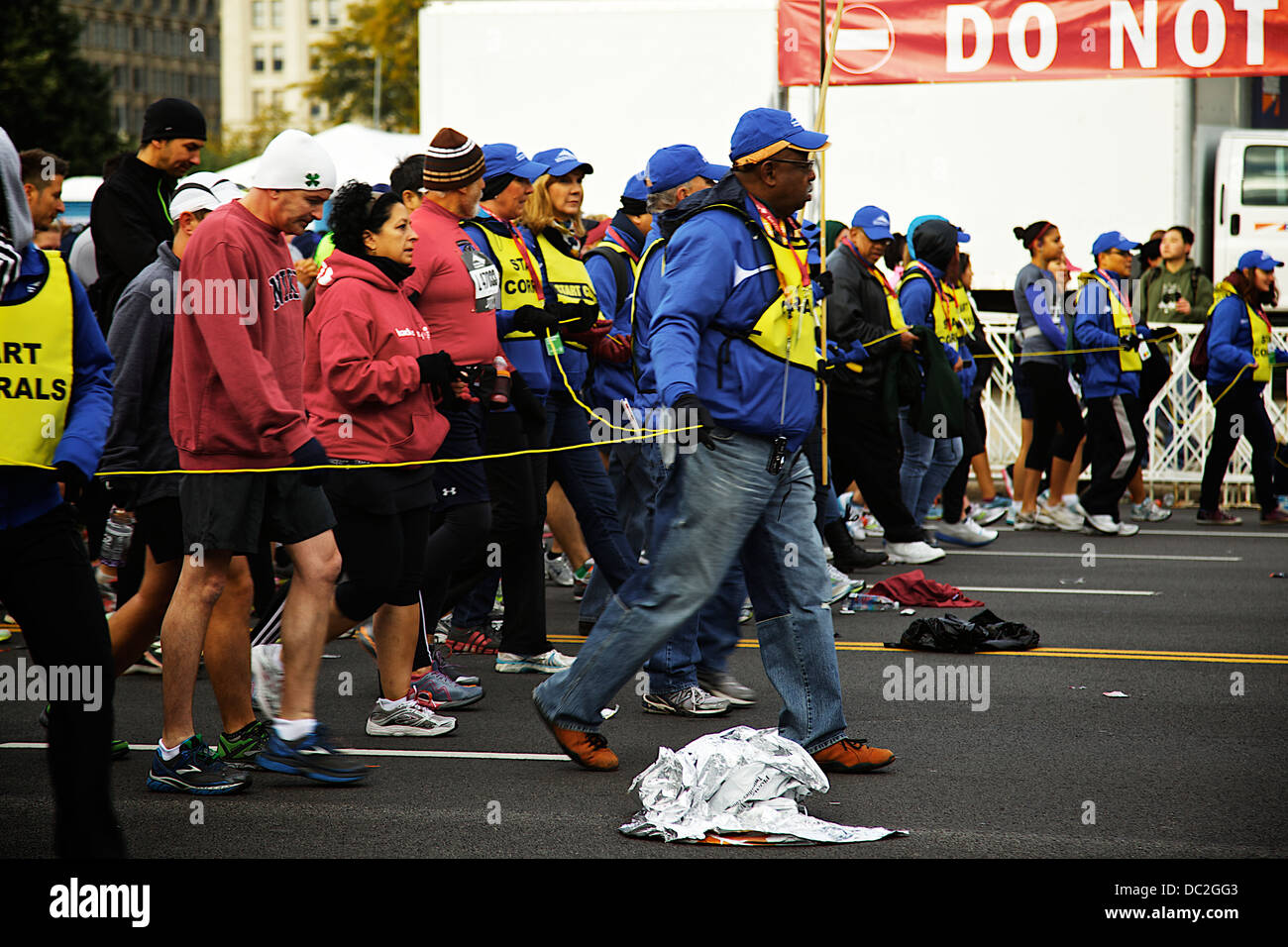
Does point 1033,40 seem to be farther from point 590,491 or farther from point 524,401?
point 524,401

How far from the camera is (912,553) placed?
408 inches

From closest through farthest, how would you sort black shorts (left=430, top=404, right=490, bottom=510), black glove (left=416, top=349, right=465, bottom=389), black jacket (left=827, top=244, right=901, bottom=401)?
black glove (left=416, top=349, right=465, bottom=389) → black shorts (left=430, top=404, right=490, bottom=510) → black jacket (left=827, top=244, right=901, bottom=401)

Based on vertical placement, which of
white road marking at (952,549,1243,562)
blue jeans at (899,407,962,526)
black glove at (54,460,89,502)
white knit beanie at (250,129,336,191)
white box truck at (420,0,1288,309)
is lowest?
white road marking at (952,549,1243,562)

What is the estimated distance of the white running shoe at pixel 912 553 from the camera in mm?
10383

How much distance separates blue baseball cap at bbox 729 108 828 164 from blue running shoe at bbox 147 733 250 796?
247cm

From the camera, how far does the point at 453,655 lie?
7.53 metres

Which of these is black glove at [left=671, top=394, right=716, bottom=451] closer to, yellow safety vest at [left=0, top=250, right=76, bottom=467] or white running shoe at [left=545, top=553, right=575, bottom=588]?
yellow safety vest at [left=0, top=250, right=76, bottom=467]

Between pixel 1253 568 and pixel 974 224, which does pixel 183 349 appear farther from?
pixel 974 224

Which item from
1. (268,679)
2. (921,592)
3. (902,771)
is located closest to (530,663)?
(268,679)

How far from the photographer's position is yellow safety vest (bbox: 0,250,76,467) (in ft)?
12.3

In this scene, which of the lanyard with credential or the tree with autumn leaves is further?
the tree with autumn leaves

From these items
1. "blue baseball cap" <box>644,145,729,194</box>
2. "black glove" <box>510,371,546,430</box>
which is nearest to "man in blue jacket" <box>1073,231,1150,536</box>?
"blue baseball cap" <box>644,145,729,194</box>

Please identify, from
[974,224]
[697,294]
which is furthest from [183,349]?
[974,224]

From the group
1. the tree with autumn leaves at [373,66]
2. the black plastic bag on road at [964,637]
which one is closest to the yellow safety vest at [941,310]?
the black plastic bag on road at [964,637]
